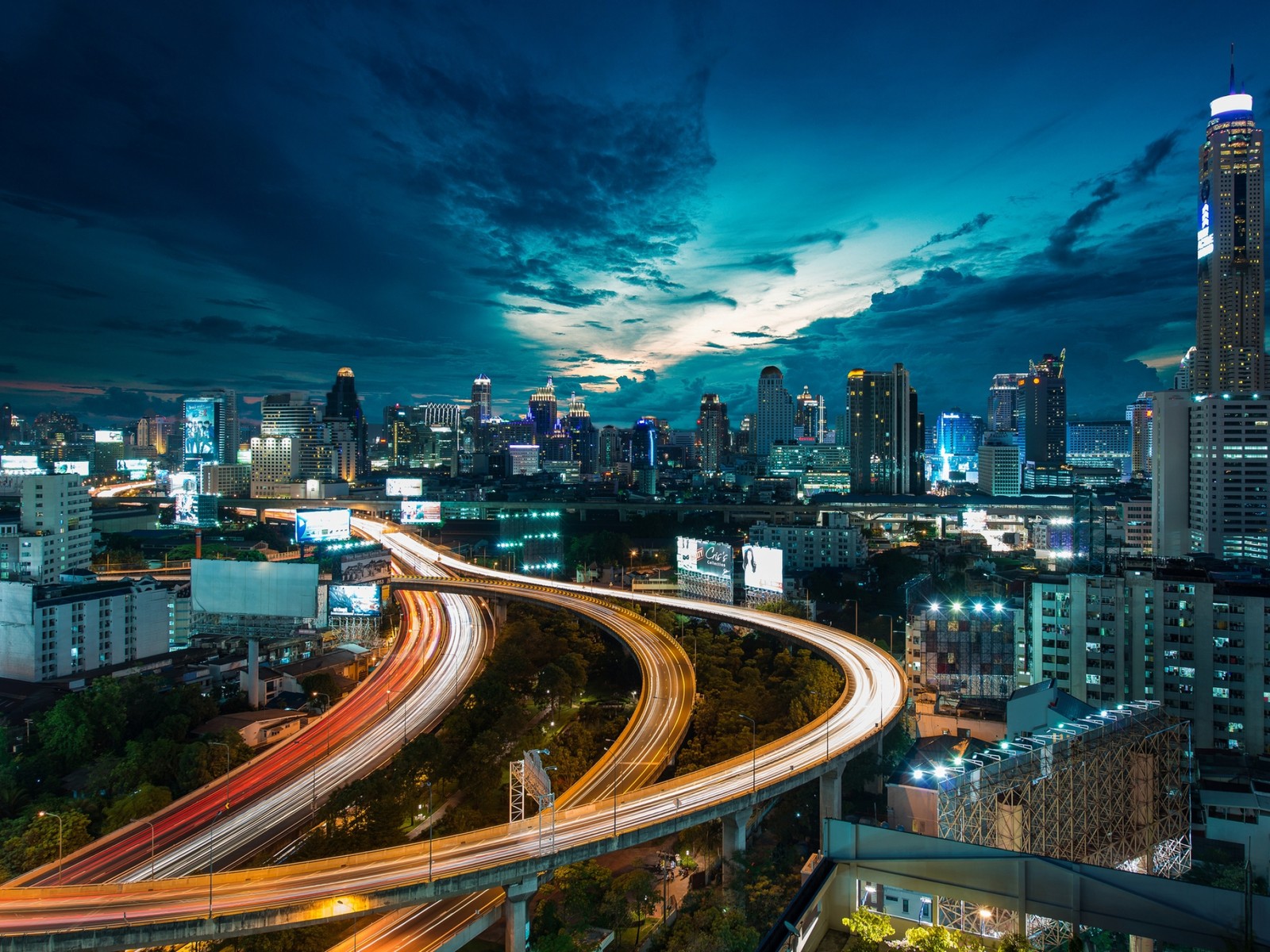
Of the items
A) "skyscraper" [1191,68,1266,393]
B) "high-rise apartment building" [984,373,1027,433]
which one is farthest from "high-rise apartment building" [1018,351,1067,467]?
"skyscraper" [1191,68,1266,393]

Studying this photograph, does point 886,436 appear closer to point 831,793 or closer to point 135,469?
point 831,793

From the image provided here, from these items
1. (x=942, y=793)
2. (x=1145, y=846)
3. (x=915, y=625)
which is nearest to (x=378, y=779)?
(x=942, y=793)

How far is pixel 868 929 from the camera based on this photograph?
9203 mm

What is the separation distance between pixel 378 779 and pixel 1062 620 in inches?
816

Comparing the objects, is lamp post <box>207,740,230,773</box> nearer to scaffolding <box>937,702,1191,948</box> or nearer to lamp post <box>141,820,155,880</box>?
lamp post <box>141,820,155,880</box>

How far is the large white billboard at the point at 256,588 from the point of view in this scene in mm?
31312

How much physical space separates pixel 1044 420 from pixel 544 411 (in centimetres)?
10759

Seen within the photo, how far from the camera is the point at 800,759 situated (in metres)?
18.5

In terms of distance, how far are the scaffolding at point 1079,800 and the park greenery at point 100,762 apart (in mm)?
17341

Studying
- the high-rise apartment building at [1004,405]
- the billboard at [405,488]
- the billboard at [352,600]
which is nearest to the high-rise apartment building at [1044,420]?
the high-rise apartment building at [1004,405]

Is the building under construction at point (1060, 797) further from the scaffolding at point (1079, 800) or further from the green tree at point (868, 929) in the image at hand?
the green tree at point (868, 929)

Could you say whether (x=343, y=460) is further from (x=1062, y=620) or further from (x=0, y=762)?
(x=1062, y=620)

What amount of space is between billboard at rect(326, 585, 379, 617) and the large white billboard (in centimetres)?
184

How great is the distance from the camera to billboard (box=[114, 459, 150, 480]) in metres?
109
